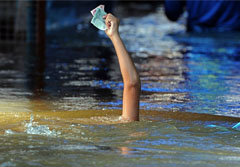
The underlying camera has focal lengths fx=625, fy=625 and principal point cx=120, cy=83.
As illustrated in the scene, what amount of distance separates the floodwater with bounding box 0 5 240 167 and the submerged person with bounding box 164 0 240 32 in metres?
2.97

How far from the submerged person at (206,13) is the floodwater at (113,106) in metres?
2.97

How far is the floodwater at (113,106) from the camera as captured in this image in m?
4.25

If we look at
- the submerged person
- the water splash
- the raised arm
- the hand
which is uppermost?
the submerged person

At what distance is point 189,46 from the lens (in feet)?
44.0

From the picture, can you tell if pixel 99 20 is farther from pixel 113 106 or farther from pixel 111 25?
pixel 113 106

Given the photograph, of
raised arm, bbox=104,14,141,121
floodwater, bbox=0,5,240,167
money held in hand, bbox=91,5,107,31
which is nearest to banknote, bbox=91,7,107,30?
money held in hand, bbox=91,5,107,31

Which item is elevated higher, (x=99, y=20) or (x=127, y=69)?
(x=99, y=20)

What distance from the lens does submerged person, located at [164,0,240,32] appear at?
659 inches

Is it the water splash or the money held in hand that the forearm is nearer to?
the money held in hand

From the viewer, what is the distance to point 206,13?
16891 mm

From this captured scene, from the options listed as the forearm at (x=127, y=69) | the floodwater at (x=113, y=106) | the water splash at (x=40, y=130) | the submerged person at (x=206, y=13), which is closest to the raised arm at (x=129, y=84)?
the forearm at (x=127, y=69)

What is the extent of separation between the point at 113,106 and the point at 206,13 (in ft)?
35.2

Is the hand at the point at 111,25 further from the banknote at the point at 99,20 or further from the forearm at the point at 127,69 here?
the forearm at the point at 127,69

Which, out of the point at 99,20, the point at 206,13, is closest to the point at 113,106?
the point at 99,20
